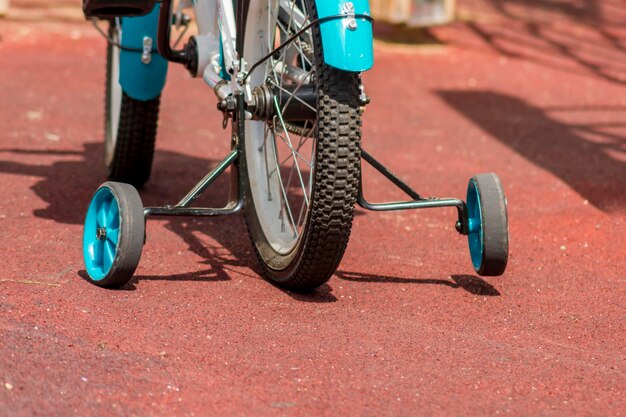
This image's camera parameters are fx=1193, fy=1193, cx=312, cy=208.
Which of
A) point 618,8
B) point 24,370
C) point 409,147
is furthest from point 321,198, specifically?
point 618,8

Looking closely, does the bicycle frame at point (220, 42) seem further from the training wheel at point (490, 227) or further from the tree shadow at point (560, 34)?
the tree shadow at point (560, 34)

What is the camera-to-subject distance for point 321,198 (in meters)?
3.96

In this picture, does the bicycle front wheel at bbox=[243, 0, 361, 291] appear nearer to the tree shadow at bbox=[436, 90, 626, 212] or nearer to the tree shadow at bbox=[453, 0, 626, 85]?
the tree shadow at bbox=[436, 90, 626, 212]

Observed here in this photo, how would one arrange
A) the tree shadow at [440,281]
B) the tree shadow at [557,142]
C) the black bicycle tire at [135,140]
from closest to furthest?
the tree shadow at [440,281] → the black bicycle tire at [135,140] → the tree shadow at [557,142]

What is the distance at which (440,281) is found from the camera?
472 cm

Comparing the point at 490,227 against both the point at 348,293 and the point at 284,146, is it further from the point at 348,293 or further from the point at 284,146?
the point at 284,146

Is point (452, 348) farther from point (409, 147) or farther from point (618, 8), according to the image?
point (618, 8)

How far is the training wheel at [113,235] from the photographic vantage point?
4.20m

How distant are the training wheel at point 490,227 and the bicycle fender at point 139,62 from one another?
178cm

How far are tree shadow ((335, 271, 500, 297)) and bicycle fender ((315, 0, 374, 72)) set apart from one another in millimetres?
1064

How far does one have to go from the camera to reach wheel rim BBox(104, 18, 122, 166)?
613cm

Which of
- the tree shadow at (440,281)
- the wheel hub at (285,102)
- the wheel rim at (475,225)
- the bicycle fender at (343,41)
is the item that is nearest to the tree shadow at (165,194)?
the tree shadow at (440,281)

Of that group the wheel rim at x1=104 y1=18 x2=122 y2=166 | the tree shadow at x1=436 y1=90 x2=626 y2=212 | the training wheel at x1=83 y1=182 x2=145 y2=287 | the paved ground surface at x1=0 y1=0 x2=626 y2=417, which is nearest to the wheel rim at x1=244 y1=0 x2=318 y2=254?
the paved ground surface at x1=0 y1=0 x2=626 y2=417

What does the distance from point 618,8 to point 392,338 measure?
909cm
